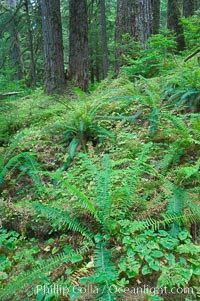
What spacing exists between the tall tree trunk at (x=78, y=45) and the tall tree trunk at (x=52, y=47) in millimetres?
417

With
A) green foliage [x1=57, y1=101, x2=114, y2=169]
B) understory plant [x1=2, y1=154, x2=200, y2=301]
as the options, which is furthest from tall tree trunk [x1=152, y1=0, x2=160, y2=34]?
understory plant [x1=2, y1=154, x2=200, y2=301]

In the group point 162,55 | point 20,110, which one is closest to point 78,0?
point 162,55

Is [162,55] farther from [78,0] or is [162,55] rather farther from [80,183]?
[80,183]

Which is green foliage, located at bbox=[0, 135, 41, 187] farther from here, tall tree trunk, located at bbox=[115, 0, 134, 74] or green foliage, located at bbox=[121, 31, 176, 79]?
tall tree trunk, located at bbox=[115, 0, 134, 74]

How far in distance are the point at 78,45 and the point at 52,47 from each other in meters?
0.77

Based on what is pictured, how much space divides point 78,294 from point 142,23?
534cm

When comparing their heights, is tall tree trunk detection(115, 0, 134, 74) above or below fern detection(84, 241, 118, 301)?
above

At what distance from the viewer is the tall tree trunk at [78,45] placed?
6.26m

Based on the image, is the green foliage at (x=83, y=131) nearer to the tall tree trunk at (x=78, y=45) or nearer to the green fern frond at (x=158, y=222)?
Answer: the green fern frond at (x=158, y=222)

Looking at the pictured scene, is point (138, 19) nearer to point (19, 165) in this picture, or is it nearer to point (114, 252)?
point (19, 165)

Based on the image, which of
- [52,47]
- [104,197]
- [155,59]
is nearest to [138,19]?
[155,59]

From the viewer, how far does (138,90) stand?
13.1 ft

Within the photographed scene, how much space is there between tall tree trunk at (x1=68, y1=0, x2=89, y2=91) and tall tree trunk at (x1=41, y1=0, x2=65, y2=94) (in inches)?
16.4

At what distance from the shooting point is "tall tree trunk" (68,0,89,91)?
626 centimetres
